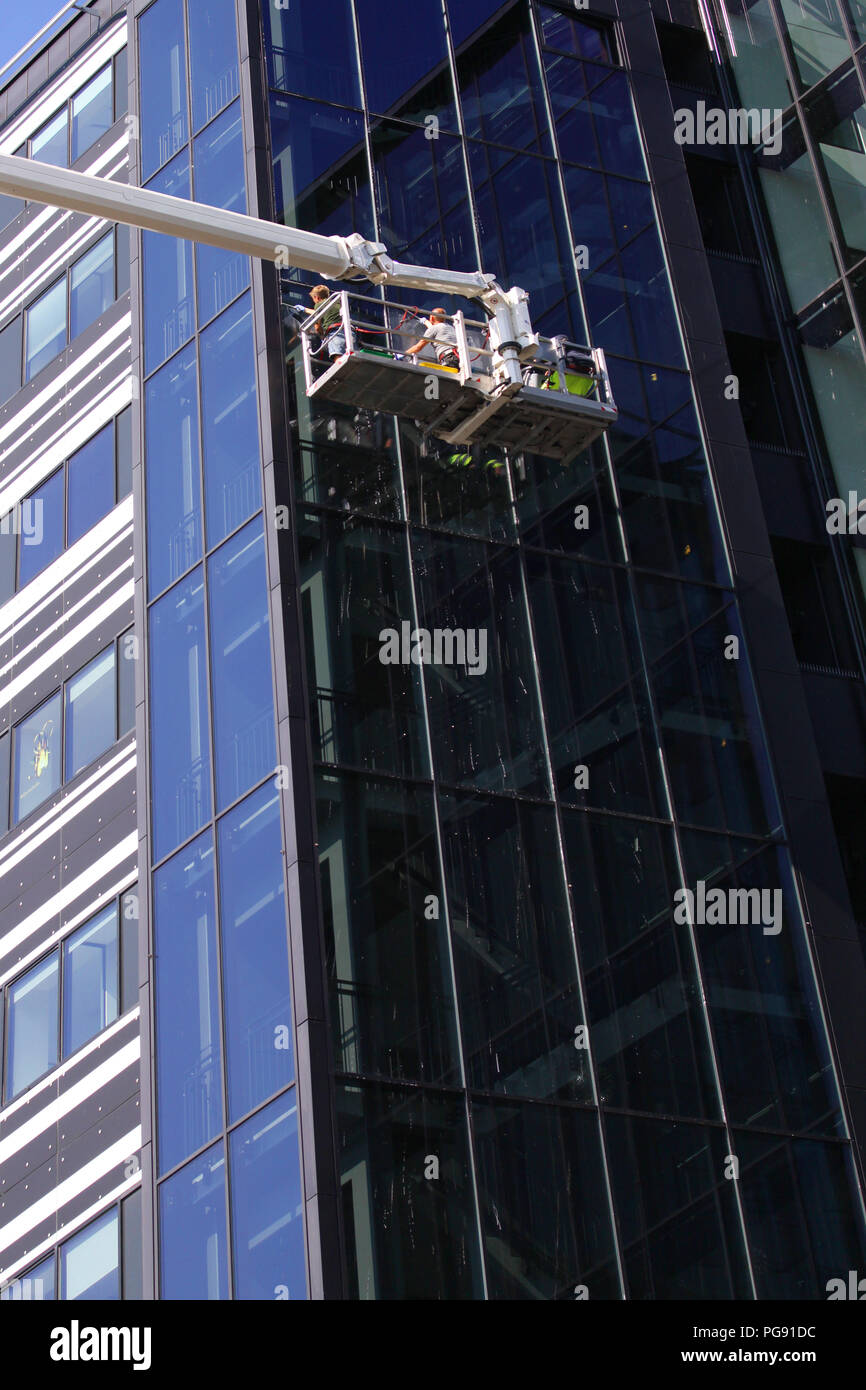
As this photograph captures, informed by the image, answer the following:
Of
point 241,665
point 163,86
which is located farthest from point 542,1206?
point 163,86

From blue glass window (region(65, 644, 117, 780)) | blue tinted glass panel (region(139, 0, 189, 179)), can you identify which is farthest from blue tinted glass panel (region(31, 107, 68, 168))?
blue glass window (region(65, 644, 117, 780))

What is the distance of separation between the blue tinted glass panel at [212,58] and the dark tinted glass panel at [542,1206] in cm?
1689

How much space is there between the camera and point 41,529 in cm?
4050

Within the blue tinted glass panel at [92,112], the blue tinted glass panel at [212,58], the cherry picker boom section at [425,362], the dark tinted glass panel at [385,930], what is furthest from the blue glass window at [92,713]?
the blue tinted glass panel at [92,112]

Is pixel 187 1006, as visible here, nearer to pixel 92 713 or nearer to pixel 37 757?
pixel 92 713

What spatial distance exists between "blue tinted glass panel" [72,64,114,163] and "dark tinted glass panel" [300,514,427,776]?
15.7 metres

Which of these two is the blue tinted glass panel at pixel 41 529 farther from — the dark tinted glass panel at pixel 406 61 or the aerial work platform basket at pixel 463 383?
the aerial work platform basket at pixel 463 383

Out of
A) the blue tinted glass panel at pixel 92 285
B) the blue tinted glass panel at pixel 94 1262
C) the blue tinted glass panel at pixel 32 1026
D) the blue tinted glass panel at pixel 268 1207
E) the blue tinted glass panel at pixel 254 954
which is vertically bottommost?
the blue tinted glass panel at pixel 268 1207

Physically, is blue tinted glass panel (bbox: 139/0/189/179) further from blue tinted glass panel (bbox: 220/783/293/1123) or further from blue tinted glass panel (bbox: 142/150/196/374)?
blue tinted glass panel (bbox: 220/783/293/1123)

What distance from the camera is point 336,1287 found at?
Answer: 25109 millimetres

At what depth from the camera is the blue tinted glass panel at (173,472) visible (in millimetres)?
32062

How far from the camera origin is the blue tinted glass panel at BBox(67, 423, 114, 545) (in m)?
38.9
